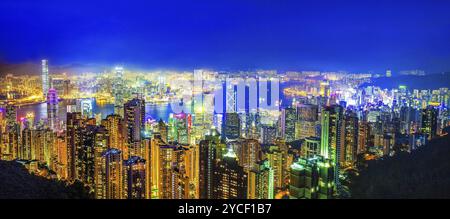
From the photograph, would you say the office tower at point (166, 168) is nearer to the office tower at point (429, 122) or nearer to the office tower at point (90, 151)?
the office tower at point (90, 151)

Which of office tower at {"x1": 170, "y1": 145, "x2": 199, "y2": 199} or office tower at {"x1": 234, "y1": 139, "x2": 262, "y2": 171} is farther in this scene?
office tower at {"x1": 234, "y1": 139, "x2": 262, "y2": 171}

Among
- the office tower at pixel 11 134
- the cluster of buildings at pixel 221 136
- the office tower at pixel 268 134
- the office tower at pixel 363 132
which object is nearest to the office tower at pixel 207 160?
the cluster of buildings at pixel 221 136

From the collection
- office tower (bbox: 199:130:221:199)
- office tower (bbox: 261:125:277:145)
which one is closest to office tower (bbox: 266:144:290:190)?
office tower (bbox: 261:125:277:145)

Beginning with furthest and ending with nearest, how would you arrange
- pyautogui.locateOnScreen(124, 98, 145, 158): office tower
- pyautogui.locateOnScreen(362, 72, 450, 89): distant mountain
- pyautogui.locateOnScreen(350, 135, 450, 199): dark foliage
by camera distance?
pyautogui.locateOnScreen(124, 98, 145, 158): office tower, pyautogui.locateOnScreen(362, 72, 450, 89): distant mountain, pyautogui.locateOnScreen(350, 135, 450, 199): dark foliage

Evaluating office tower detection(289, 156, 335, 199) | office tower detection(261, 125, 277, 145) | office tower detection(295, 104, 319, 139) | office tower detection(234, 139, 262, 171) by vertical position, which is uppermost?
office tower detection(295, 104, 319, 139)

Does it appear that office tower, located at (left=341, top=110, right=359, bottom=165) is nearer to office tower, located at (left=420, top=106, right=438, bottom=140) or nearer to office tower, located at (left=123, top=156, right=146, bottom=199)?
office tower, located at (left=420, top=106, right=438, bottom=140)

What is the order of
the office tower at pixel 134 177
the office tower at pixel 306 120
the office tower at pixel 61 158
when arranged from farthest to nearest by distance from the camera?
the office tower at pixel 306 120 → the office tower at pixel 61 158 → the office tower at pixel 134 177
